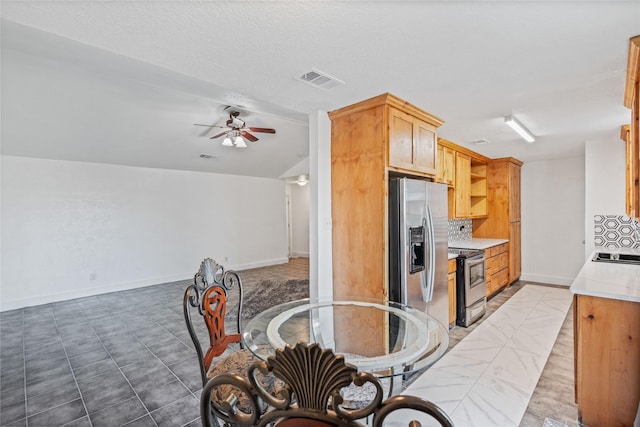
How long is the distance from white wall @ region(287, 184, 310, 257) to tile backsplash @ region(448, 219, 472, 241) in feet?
17.0

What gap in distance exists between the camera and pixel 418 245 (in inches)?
113

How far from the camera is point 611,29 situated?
1688mm

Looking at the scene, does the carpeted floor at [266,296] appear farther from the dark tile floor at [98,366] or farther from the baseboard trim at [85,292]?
the baseboard trim at [85,292]

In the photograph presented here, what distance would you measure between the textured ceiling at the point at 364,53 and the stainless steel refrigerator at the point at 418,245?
0.84m

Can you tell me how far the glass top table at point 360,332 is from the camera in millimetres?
1438

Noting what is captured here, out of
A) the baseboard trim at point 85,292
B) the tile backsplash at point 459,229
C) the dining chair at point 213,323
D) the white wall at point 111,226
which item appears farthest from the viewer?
the tile backsplash at point 459,229

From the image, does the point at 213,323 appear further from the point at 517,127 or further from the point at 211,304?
the point at 517,127

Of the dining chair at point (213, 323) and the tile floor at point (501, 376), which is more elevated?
the dining chair at point (213, 323)

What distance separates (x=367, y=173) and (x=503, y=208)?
406 cm

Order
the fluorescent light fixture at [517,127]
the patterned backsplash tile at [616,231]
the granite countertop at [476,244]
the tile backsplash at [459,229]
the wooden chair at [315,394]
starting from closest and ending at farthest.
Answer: the wooden chair at [315,394], the fluorescent light fixture at [517,127], the patterned backsplash tile at [616,231], the granite countertop at [476,244], the tile backsplash at [459,229]

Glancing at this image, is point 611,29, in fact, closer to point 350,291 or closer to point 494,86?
point 494,86

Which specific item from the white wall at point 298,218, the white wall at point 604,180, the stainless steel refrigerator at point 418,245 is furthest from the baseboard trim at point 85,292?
the white wall at point 604,180

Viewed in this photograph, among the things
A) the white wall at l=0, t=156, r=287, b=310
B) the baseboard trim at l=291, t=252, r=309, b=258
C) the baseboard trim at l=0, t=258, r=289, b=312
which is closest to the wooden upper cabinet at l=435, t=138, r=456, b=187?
the white wall at l=0, t=156, r=287, b=310

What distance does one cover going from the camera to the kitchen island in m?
1.86
